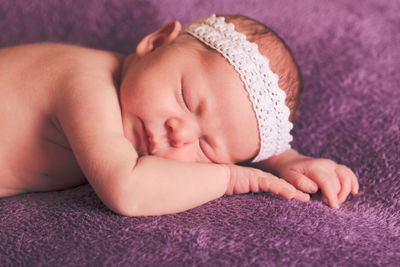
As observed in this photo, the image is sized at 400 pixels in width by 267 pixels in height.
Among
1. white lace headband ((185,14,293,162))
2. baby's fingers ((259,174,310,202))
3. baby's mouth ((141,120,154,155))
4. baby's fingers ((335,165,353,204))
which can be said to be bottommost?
baby's fingers ((335,165,353,204))

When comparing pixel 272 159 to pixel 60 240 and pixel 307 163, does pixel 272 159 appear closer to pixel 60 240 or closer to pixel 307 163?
pixel 307 163

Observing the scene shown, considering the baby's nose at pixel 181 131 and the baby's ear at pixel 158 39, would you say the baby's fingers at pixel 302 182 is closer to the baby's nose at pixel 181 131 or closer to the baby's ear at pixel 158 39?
the baby's nose at pixel 181 131

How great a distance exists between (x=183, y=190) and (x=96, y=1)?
3.79 ft

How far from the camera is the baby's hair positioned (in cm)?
137

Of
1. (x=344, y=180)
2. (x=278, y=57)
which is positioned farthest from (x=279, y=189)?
(x=278, y=57)

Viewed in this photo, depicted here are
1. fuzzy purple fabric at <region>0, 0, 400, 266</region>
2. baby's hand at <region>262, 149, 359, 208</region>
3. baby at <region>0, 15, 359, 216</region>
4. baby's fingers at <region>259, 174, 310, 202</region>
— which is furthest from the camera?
baby's hand at <region>262, 149, 359, 208</region>

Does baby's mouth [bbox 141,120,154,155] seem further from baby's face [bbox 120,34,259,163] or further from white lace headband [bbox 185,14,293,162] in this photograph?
white lace headband [bbox 185,14,293,162]

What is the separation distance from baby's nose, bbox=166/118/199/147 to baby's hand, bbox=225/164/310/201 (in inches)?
5.9

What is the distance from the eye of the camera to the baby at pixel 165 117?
1.18m

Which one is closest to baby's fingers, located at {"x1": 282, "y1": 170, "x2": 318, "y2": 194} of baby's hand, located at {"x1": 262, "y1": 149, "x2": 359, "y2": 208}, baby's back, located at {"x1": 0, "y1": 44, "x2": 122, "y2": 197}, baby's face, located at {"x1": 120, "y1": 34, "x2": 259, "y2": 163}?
baby's hand, located at {"x1": 262, "y1": 149, "x2": 359, "y2": 208}

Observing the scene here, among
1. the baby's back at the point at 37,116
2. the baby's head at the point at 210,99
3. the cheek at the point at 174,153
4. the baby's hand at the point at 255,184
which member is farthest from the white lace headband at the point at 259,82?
the baby's back at the point at 37,116

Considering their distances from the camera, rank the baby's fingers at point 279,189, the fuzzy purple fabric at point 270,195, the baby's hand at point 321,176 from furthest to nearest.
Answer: the baby's hand at point 321,176
the baby's fingers at point 279,189
the fuzzy purple fabric at point 270,195

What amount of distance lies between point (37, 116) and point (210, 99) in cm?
51

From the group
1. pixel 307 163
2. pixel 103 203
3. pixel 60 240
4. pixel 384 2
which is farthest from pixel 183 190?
pixel 384 2
